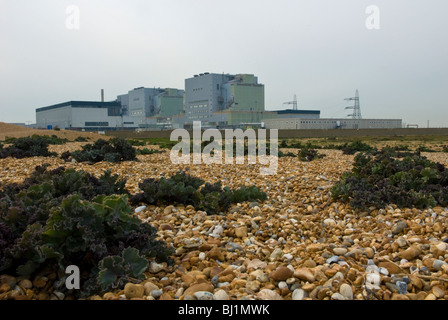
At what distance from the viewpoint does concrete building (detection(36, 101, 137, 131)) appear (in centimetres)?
8294

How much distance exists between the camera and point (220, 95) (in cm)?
8169

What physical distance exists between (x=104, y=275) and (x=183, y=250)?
1051mm

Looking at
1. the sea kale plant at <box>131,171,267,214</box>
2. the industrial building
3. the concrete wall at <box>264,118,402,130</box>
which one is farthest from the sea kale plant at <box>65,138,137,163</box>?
the industrial building

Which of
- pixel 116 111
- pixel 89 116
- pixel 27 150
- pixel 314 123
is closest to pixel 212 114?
pixel 314 123

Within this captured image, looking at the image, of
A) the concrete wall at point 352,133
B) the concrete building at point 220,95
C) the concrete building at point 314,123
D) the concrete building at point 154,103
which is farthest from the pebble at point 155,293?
the concrete building at point 154,103

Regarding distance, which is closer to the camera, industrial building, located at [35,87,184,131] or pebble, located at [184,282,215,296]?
pebble, located at [184,282,215,296]

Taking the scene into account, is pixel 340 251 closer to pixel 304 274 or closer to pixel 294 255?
pixel 294 255

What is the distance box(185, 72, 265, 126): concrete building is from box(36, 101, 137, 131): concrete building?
16.8 meters

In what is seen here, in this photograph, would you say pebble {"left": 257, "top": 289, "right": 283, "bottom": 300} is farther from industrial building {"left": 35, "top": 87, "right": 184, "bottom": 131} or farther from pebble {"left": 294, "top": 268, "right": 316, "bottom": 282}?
industrial building {"left": 35, "top": 87, "right": 184, "bottom": 131}

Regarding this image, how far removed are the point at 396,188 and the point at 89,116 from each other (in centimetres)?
8575

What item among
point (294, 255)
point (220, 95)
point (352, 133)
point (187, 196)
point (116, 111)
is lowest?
point (294, 255)
